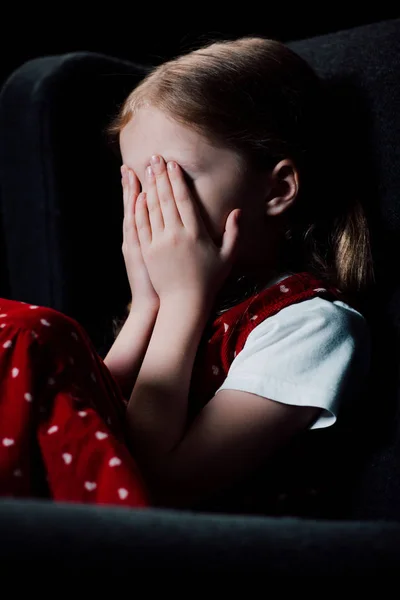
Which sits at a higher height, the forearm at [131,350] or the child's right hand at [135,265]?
the child's right hand at [135,265]

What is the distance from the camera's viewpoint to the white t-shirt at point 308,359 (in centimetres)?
82

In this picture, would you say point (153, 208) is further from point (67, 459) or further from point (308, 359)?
point (67, 459)

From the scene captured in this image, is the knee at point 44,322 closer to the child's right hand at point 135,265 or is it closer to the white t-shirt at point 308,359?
the white t-shirt at point 308,359

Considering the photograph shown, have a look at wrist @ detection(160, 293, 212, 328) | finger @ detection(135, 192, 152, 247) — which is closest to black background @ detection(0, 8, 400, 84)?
finger @ detection(135, 192, 152, 247)

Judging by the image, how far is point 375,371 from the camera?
938mm

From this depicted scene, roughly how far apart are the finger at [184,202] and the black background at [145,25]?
2.63 feet

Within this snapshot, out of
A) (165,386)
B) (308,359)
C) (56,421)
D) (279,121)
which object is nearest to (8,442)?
(56,421)

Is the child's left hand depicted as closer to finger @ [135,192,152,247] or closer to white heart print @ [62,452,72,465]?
finger @ [135,192,152,247]

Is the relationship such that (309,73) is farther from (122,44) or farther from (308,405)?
(122,44)

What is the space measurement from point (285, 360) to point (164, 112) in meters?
0.35

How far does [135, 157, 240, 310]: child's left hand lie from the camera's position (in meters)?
0.93

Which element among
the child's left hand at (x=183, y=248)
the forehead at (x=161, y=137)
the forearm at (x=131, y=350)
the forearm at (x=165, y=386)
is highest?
the forehead at (x=161, y=137)

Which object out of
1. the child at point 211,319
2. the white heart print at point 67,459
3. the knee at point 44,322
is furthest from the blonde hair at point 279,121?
the white heart print at point 67,459

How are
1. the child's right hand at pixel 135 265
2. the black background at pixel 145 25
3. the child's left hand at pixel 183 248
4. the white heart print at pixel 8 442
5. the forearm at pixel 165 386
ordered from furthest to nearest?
the black background at pixel 145 25, the child's right hand at pixel 135 265, the child's left hand at pixel 183 248, the forearm at pixel 165 386, the white heart print at pixel 8 442
